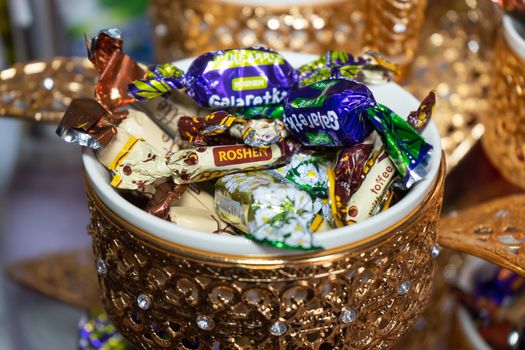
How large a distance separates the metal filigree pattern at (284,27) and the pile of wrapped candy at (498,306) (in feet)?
0.86

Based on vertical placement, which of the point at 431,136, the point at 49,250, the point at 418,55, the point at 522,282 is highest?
the point at 431,136

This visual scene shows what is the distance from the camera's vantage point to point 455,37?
0.83 metres

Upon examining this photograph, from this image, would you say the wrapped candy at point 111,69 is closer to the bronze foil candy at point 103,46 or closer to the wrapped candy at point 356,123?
the bronze foil candy at point 103,46

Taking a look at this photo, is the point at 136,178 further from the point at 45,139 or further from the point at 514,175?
the point at 45,139

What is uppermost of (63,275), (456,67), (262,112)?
(262,112)

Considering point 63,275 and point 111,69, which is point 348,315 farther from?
point 63,275

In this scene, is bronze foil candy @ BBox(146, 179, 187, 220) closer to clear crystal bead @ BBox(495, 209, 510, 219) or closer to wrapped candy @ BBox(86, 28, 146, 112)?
wrapped candy @ BBox(86, 28, 146, 112)

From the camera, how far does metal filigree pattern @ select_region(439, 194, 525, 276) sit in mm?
533

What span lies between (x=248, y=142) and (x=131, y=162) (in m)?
0.08

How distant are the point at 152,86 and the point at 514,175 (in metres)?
0.33

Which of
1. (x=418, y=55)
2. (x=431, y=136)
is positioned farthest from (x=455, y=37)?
(x=431, y=136)

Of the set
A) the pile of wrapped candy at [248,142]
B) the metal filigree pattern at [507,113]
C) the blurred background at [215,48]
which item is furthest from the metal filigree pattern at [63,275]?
the metal filigree pattern at [507,113]

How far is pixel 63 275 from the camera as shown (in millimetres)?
855

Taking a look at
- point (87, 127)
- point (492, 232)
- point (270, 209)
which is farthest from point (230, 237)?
point (492, 232)
